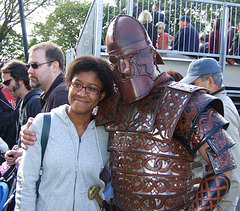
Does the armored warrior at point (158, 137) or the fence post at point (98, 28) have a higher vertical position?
the fence post at point (98, 28)

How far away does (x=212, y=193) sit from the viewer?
4.95ft

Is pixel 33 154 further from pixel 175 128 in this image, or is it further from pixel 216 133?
pixel 216 133

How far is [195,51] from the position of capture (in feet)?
18.2

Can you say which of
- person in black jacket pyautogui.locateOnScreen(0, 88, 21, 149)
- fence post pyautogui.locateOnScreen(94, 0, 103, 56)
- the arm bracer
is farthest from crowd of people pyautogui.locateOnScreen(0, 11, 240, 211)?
person in black jacket pyautogui.locateOnScreen(0, 88, 21, 149)

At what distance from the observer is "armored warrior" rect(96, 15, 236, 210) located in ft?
5.05

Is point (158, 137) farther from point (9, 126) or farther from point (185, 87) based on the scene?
point (9, 126)

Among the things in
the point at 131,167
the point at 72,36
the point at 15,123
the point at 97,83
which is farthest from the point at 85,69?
the point at 72,36

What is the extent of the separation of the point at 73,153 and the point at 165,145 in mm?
603

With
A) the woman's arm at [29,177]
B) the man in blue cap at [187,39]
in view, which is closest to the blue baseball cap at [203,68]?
the woman's arm at [29,177]

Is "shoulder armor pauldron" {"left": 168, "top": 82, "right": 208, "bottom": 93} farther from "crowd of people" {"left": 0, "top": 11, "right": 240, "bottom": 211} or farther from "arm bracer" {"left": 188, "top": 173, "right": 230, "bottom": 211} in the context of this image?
"arm bracer" {"left": 188, "top": 173, "right": 230, "bottom": 211}

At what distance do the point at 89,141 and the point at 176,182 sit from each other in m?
0.64

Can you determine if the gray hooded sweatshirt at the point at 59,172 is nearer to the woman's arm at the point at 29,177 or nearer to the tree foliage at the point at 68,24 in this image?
the woman's arm at the point at 29,177

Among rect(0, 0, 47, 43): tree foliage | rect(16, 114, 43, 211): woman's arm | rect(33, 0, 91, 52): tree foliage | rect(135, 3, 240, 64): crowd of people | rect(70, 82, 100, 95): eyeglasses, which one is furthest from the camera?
rect(33, 0, 91, 52): tree foliage

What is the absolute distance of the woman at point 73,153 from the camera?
1.80 m
